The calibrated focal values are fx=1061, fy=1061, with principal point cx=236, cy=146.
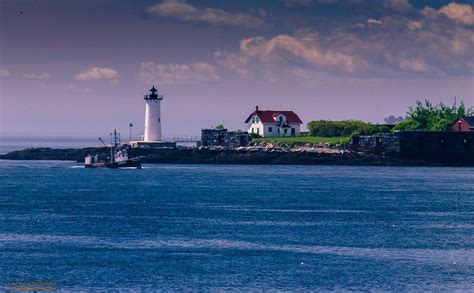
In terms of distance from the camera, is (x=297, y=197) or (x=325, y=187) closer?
(x=297, y=197)

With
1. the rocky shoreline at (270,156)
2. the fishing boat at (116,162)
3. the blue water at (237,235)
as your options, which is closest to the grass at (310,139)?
the rocky shoreline at (270,156)

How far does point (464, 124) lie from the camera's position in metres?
188

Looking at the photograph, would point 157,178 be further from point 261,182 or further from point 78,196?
point 78,196

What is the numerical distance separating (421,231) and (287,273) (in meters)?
22.3

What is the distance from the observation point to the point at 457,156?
586 feet

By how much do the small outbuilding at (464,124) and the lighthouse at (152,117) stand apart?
53.5m

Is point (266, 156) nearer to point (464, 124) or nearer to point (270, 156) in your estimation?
point (270, 156)

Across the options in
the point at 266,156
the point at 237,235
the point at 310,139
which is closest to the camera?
the point at 237,235

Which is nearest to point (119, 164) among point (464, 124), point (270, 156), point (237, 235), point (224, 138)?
Answer: point (270, 156)

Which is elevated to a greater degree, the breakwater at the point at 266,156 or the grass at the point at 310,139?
the grass at the point at 310,139

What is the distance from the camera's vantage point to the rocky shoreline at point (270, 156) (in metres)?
178

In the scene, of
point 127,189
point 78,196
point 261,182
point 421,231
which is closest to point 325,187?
point 261,182

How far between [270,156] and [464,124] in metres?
36.2

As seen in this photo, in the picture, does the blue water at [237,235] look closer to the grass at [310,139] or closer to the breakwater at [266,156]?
the breakwater at [266,156]
